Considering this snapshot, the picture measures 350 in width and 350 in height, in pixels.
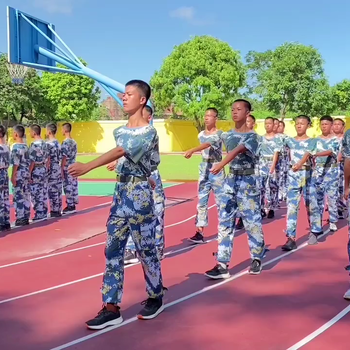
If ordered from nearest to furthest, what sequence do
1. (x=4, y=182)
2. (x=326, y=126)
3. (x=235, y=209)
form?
1. (x=235, y=209)
2. (x=326, y=126)
3. (x=4, y=182)

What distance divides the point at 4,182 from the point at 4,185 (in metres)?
0.06

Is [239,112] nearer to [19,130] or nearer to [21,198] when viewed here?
[19,130]

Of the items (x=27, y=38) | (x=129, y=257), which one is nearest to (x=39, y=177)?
(x=129, y=257)

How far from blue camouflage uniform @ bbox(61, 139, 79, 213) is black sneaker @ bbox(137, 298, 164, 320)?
6486 millimetres

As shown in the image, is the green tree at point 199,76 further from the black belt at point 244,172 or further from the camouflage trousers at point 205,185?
the black belt at point 244,172

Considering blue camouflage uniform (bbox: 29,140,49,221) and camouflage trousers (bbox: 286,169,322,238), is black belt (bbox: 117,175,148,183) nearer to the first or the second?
camouflage trousers (bbox: 286,169,322,238)

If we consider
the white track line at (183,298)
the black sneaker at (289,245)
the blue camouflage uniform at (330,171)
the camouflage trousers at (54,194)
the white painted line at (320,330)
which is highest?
the blue camouflage uniform at (330,171)

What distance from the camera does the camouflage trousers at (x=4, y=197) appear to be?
326 inches

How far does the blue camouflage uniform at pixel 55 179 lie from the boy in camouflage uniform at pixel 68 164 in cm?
21

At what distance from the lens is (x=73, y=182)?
35.5ft

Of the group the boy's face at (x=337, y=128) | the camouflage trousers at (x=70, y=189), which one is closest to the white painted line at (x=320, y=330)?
the boy's face at (x=337, y=128)

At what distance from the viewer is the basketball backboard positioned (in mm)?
13266

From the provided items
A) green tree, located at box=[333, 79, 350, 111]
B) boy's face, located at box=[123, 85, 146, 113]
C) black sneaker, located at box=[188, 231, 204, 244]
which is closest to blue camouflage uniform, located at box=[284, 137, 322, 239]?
black sneaker, located at box=[188, 231, 204, 244]

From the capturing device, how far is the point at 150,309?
168 inches
